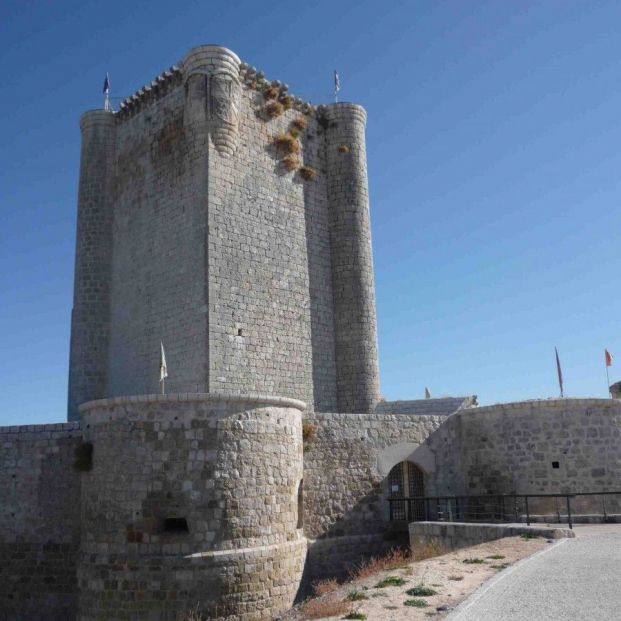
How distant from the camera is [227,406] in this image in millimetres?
13227

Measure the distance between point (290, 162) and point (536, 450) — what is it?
1121cm

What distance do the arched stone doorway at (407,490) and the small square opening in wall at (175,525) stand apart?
620cm

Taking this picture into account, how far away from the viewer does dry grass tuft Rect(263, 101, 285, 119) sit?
21234mm

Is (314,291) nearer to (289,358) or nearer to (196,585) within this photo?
(289,358)

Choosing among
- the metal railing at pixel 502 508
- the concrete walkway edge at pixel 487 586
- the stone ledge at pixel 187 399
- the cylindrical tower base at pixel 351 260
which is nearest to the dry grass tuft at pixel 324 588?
the metal railing at pixel 502 508

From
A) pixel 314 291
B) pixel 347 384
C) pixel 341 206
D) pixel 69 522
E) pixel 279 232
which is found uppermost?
pixel 341 206

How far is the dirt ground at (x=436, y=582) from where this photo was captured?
8500 mm

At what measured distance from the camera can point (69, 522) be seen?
44.9ft

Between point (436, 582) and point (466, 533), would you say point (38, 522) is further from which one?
point (466, 533)

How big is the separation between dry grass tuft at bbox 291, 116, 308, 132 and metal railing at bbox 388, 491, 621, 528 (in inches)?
477

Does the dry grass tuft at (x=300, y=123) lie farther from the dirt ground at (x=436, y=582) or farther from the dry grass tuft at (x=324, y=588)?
the dirt ground at (x=436, y=582)

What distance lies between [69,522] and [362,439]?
696 cm

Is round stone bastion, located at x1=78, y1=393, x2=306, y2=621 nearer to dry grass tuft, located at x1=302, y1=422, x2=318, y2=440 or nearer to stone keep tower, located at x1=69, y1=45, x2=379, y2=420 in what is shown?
dry grass tuft, located at x1=302, y1=422, x2=318, y2=440

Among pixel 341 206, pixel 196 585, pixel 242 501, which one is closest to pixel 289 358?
pixel 341 206
